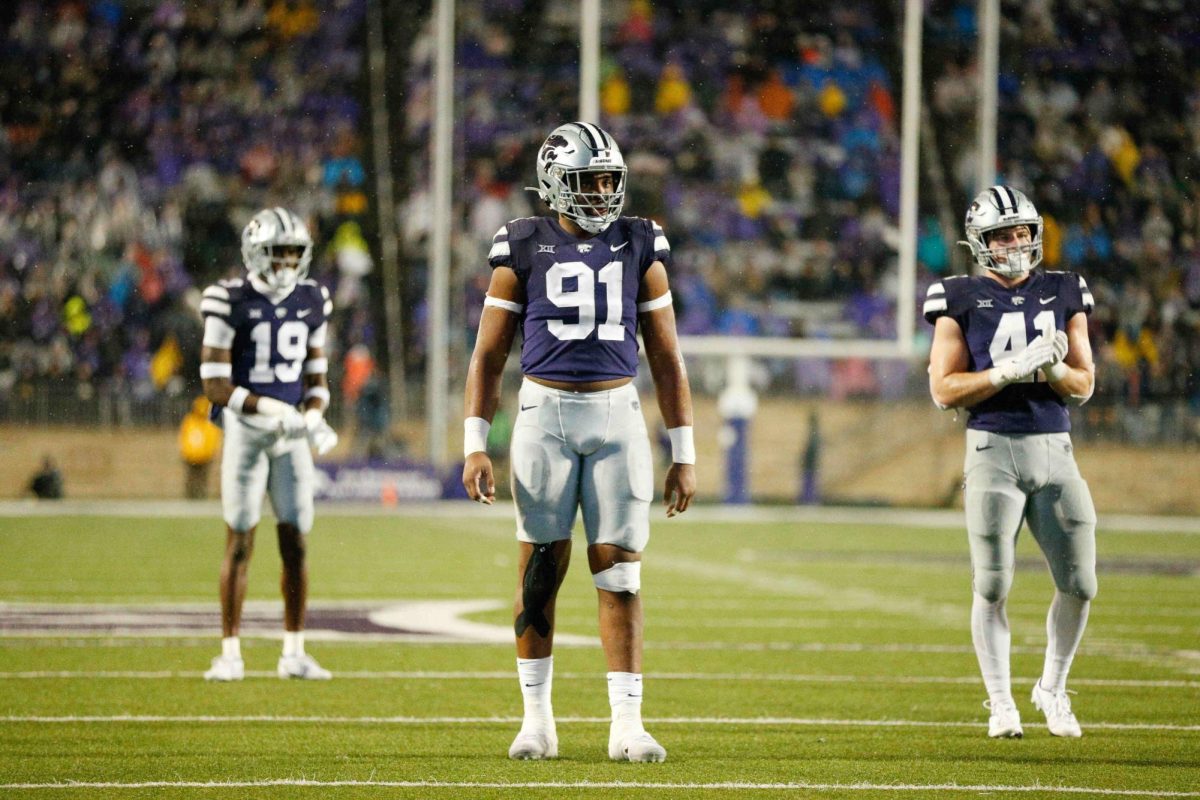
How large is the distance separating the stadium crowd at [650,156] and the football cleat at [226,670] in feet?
40.9

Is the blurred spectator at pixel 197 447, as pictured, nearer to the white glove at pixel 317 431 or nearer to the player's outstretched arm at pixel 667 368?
the white glove at pixel 317 431

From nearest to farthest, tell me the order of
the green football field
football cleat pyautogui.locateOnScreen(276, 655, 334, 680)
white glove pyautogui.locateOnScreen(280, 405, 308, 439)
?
1. the green football field
2. football cleat pyautogui.locateOnScreen(276, 655, 334, 680)
3. white glove pyautogui.locateOnScreen(280, 405, 308, 439)

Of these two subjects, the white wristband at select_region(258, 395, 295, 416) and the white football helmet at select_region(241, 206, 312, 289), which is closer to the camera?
the white wristband at select_region(258, 395, 295, 416)

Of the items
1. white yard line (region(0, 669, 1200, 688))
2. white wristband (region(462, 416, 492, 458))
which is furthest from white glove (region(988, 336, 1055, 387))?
white yard line (region(0, 669, 1200, 688))

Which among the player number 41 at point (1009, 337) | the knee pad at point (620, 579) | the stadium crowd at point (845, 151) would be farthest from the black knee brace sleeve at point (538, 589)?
the stadium crowd at point (845, 151)

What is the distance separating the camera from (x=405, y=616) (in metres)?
9.68

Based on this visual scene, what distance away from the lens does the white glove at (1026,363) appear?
5.89 metres

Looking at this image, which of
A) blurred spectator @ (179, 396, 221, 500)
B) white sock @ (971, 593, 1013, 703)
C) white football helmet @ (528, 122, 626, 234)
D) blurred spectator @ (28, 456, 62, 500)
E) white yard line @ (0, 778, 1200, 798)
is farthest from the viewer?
blurred spectator @ (179, 396, 221, 500)

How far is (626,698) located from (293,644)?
8.11ft

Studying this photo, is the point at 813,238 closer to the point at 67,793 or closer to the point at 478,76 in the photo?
the point at 478,76

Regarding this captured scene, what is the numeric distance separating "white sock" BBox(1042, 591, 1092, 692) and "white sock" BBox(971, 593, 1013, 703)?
0.49 ft

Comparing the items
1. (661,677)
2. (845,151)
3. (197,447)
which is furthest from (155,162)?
(661,677)

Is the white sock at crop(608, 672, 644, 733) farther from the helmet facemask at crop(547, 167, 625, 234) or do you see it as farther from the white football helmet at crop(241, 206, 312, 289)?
the white football helmet at crop(241, 206, 312, 289)

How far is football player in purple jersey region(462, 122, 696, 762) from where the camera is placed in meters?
5.38
